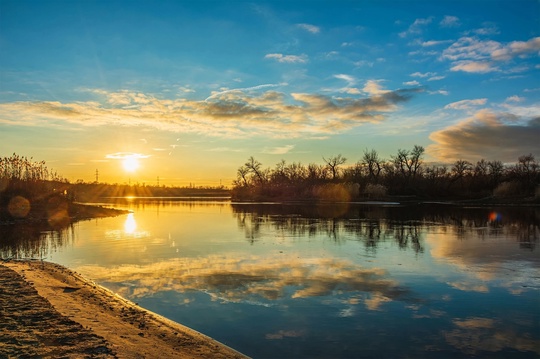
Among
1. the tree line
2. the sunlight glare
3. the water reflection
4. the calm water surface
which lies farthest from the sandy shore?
the tree line

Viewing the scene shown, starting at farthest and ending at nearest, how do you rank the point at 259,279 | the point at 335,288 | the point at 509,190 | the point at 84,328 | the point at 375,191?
the point at 375,191 → the point at 509,190 → the point at 259,279 → the point at 335,288 → the point at 84,328

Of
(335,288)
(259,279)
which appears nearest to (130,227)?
(259,279)

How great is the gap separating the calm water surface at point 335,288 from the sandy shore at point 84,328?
692 millimetres

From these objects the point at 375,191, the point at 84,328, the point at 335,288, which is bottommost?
the point at 335,288

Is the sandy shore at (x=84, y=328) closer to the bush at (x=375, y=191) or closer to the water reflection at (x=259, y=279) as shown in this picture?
the water reflection at (x=259, y=279)

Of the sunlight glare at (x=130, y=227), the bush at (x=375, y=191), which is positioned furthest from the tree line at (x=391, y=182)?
the sunlight glare at (x=130, y=227)

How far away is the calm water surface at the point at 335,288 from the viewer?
8031 mm

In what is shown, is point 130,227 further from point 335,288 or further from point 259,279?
point 335,288

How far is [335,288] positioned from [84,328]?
678 centimetres

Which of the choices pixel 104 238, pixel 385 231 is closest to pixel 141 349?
pixel 104 238

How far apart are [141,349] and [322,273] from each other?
8.05 m

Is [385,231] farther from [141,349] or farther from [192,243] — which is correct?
[141,349]

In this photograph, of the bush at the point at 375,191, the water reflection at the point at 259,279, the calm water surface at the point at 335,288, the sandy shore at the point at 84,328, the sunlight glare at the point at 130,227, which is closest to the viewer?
the sandy shore at the point at 84,328

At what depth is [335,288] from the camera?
12.0 meters
